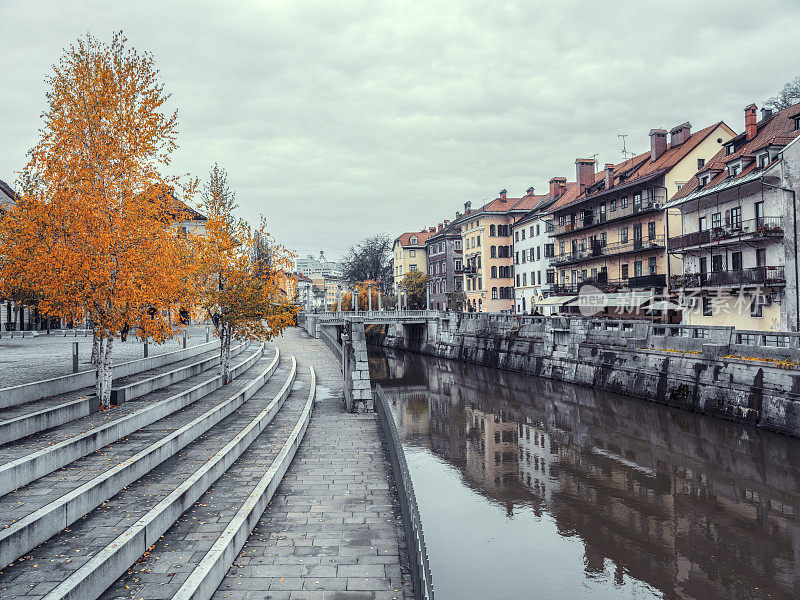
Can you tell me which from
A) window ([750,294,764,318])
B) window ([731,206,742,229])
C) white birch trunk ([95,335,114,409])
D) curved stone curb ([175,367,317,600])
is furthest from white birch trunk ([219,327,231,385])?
window ([731,206,742,229])

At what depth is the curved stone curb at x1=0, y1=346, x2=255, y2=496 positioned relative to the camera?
34.2ft

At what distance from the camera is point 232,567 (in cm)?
965

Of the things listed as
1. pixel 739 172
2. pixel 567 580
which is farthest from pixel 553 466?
pixel 739 172

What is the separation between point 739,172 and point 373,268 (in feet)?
264

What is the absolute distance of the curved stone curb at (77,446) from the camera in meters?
10.4

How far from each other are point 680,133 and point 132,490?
4903 cm

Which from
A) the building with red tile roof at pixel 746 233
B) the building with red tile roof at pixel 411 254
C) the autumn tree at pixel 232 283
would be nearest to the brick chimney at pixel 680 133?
the building with red tile roof at pixel 746 233

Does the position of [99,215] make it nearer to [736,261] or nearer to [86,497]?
[86,497]

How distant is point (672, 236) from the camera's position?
42781mm

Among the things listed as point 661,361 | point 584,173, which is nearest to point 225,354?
point 661,361

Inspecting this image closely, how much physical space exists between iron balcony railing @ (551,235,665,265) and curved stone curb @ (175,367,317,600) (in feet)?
121

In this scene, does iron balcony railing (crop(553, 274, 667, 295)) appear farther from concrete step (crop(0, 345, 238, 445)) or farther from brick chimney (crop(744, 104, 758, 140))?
concrete step (crop(0, 345, 238, 445))

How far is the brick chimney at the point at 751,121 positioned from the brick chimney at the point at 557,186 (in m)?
27.0

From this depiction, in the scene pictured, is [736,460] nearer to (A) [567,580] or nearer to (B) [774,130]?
(A) [567,580]
